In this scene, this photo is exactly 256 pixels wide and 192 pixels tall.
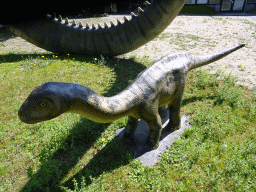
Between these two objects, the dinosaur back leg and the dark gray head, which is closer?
the dark gray head

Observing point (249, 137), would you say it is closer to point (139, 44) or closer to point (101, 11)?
point (139, 44)

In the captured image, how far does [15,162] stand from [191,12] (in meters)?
13.4

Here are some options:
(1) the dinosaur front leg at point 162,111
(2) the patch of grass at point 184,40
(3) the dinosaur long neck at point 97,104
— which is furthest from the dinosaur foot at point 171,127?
(2) the patch of grass at point 184,40

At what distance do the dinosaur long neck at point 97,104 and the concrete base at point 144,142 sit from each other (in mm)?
934

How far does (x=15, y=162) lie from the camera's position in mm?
2918

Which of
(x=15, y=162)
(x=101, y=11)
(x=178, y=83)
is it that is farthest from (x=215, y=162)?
(x=101, y=11)

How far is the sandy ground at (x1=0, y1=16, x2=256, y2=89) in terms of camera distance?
19.0ft

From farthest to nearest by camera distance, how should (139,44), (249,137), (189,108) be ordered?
1. (139,44)
2. (189,108)
3. (249,137)

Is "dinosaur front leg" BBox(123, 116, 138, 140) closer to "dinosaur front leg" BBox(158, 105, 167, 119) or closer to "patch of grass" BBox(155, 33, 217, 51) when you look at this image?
"dinosaur front leg" BBox(158, 105, 167, 119)

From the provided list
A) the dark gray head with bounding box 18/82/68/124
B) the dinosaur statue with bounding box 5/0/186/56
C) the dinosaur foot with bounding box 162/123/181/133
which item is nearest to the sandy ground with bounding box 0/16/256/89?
the dinosaur statue with bounding box 5/0/186/56

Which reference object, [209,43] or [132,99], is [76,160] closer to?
[132,99]

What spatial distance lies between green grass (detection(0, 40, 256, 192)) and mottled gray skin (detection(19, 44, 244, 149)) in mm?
437

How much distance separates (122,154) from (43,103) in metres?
1.71

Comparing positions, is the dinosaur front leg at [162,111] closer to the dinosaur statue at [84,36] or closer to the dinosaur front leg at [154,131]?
the dinosaur front leg at [154,131]
